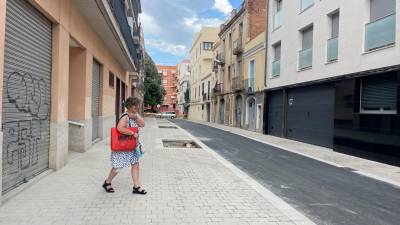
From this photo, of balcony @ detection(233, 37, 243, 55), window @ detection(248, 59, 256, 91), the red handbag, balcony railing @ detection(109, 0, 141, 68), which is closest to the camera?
the red handbag

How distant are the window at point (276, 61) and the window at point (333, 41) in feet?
18.7

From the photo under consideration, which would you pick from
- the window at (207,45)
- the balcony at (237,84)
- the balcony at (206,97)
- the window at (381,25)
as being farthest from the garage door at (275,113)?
the window at (207,45)

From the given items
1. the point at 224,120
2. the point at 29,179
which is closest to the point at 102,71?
the point at 29,179

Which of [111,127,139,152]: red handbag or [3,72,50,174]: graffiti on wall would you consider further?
[111,127,139,152]: red handbag

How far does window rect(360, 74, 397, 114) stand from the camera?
459 inches

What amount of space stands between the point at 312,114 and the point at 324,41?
329 centimetres

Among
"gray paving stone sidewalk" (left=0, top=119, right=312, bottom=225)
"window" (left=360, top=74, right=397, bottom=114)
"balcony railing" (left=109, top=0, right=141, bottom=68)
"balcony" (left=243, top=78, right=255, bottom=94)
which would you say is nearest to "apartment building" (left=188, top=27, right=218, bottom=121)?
"balcony" (left=243, top=78, right=255, bottom=94)

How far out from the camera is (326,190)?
24.0 ft

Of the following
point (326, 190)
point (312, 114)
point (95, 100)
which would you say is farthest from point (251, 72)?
point (326, 190)

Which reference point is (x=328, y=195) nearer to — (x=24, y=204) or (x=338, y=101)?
(x=24, y=204)

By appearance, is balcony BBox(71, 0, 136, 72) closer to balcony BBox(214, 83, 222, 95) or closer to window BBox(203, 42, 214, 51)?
balcony BBox(214, 83, 222, 95)

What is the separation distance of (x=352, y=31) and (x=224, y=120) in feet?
81.4

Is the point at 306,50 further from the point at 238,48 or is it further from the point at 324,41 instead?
the point at 238,48

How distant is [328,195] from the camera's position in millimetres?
6863
